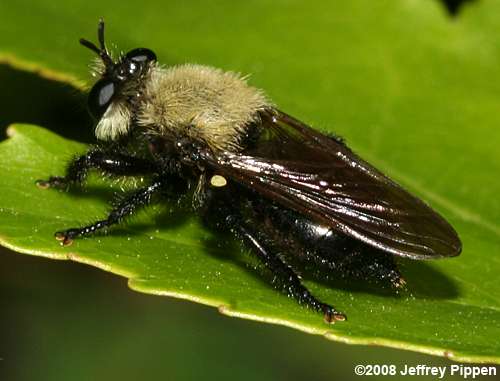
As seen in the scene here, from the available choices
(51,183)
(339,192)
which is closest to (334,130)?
(339,192)

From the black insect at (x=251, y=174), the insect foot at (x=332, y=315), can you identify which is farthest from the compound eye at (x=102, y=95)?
the insect foot at (x=332, y=315)

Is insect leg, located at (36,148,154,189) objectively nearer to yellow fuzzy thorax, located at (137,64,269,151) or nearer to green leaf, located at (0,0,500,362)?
green leaf, located at (0,0,500,362)

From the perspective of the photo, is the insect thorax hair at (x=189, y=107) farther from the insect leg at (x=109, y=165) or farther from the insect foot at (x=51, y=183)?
the insect foot at (x=51, y=183)

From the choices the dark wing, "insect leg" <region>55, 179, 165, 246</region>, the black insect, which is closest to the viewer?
the dark wing

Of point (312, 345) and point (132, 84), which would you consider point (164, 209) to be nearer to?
point (132, 84)

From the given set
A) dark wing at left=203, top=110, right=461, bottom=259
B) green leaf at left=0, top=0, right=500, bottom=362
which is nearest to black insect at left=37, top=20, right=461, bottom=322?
dark wing at left=203, top=110, right=461, bottom=259

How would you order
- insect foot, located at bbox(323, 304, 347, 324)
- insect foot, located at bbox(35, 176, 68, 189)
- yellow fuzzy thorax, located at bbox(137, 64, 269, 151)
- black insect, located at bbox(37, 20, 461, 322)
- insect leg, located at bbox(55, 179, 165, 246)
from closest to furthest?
1. insect foot, located at bbox(323, 304, 347, 324)
2. black insect, located at bbox(37, 20, 461, 322)
3. insect leg, located at bbox(55, 179, 165, 246)
4. yellow fuzzy thorax, located at bbox(137, 64, 269, 151)
5. insect foot, located at bbox(35, 176, 68, 189)

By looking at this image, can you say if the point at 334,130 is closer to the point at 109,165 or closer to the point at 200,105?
the point at 200,105
